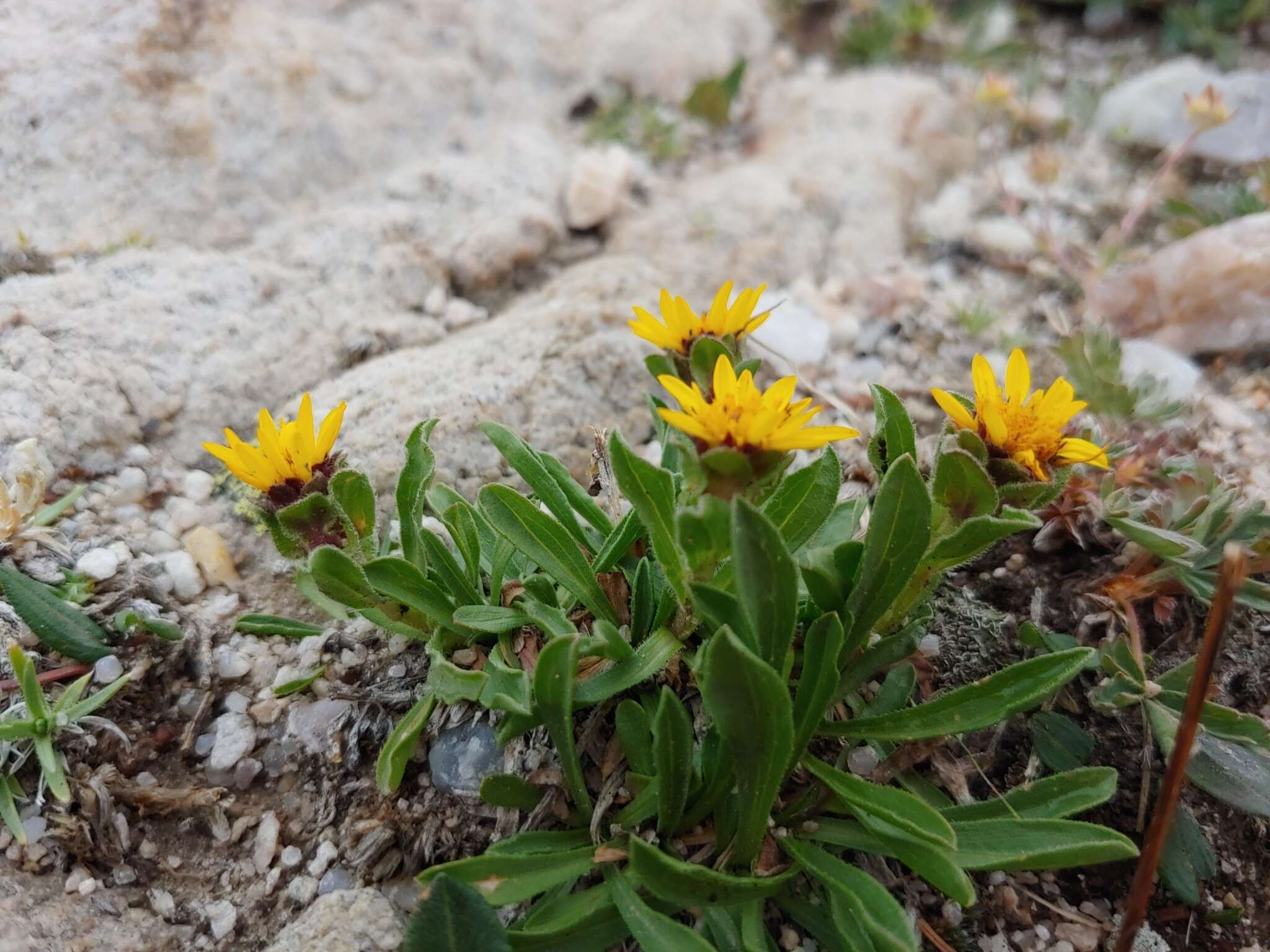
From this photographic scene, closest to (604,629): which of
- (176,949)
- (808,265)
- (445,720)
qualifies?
(445,720)

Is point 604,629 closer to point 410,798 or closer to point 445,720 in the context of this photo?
point 445,720

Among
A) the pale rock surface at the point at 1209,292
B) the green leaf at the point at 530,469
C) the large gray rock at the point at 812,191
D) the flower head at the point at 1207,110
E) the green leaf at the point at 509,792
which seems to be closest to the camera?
the green leaf at the point at 509,792

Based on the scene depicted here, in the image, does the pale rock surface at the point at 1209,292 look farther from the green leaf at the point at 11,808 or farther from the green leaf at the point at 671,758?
the green leaf at the point at 11,808

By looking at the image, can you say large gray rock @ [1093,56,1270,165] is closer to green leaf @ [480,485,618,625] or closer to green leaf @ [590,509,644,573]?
green leaf @ [590,509,644,573]

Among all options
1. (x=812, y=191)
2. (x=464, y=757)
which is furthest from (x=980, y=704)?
(x=812, y=191)

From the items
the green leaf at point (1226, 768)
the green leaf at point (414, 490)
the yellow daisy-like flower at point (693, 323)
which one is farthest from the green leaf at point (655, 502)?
the green leaf at point (1226, 768)
